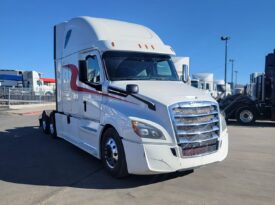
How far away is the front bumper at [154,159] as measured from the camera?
5559mm

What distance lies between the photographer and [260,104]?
16.1 metres

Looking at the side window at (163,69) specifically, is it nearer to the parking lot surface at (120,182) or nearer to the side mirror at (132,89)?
the side mirror at (132,89)

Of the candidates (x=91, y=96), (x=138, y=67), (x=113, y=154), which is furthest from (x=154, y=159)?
(x=91, y=96)

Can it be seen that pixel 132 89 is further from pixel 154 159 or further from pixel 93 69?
pixel 93 69

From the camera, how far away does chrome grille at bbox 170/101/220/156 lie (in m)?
5.75

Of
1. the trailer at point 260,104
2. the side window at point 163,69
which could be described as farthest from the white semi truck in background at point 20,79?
the side window at point 163,69

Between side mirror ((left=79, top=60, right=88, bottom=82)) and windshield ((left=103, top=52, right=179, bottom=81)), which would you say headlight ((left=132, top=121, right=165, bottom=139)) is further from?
side mirror ((left=79, top=60, right=88, bottom=82))

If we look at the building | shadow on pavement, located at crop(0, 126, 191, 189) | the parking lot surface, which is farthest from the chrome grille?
the building

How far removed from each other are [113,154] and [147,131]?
1.08 m

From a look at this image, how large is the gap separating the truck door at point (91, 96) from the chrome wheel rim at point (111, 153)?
58 centimetres

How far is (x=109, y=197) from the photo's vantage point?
536 cm

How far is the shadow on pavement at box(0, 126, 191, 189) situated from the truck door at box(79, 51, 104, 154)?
1.89 ft

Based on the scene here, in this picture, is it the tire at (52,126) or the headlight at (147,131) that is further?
the tire at (52,126)

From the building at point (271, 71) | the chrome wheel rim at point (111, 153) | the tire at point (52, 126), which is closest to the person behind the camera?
the chrome wheel rim at point (111, 153)
